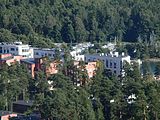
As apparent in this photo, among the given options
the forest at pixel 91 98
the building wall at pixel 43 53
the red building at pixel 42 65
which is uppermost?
the forest at pixel 91 98

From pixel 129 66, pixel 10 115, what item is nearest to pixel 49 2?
pixel 129 66

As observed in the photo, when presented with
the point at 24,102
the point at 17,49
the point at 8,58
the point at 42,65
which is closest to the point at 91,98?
the point at 24,102

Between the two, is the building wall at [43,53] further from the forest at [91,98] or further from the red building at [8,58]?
the forest at [91,98]

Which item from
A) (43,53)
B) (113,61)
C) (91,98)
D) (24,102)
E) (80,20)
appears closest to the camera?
(91,98)

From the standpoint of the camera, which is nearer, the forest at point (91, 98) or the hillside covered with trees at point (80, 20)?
the forest at point (91, 98)

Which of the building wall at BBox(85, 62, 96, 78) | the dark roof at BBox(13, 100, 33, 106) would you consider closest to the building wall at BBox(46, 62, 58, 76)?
the building wall at BBox(85, 62, 96, 78)

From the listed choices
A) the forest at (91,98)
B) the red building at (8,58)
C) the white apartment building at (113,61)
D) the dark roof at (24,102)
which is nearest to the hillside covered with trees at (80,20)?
the red building at (8,58)

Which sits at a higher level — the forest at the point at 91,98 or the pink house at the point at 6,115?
the forest at the point at 91,98

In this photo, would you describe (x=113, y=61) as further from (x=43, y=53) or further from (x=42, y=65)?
(x=43, y=53)
